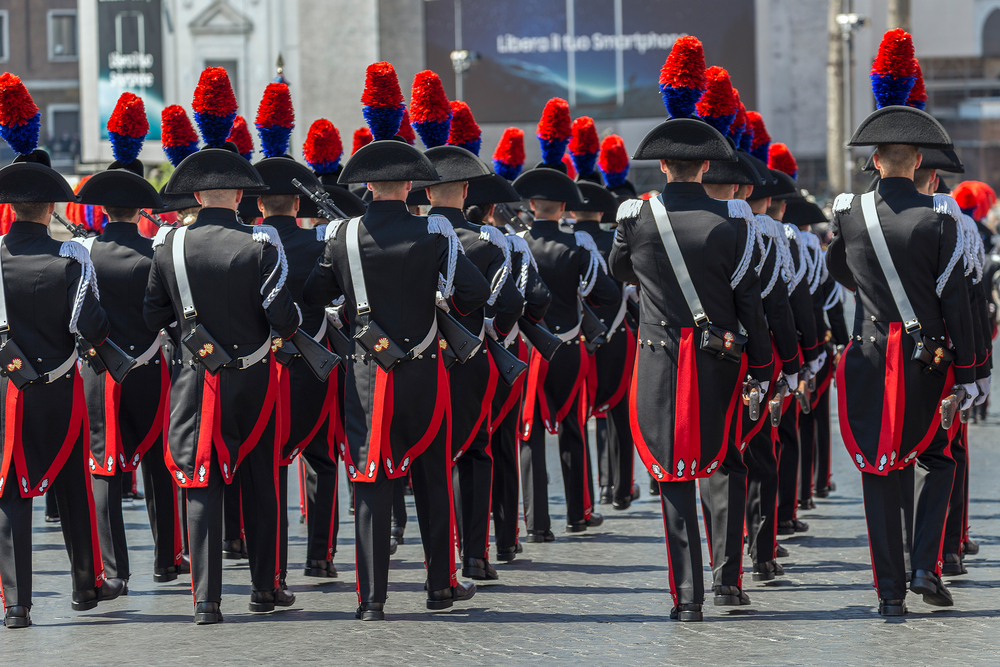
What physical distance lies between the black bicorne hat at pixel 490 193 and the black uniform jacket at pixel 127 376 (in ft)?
5.53

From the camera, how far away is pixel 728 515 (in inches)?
240

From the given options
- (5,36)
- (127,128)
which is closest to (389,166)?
(127,128)

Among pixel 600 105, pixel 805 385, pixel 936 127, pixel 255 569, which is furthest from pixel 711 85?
pixel 600 105

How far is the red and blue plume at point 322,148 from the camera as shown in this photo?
7871 mm

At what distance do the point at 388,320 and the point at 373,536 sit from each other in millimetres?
923

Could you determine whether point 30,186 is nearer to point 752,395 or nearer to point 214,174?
point 214,174

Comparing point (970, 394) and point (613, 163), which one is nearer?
point (970, 394)

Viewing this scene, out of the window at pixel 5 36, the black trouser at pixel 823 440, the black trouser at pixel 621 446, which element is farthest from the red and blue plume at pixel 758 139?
the window at pixel 5 36

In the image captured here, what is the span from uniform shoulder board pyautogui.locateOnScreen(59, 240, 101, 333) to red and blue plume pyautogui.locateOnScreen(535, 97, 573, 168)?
3198 millimetres

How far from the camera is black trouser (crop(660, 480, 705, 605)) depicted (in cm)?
575

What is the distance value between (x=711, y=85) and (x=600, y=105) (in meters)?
37.4

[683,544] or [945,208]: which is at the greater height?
[945,208]

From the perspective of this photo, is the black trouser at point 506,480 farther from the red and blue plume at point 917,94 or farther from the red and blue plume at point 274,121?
the red and blue plume at point 917,94

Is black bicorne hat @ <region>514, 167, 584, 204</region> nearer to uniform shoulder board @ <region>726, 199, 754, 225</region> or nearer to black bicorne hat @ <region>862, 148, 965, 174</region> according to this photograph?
black bicorne hat @ <region>862, 148, 965, 174</region>
